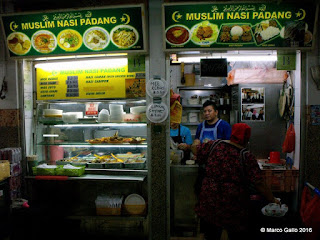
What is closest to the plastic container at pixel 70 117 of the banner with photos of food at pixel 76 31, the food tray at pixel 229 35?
the banner with photos of food at pixel 76 31

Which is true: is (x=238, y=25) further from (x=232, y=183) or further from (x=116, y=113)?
(x=116, y=113)

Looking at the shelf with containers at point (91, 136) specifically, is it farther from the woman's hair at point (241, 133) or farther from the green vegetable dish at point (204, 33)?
A: the woman's hair at point (241, 133)

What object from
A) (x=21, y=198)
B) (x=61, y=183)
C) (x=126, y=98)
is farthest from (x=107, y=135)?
(x=21, y=198)

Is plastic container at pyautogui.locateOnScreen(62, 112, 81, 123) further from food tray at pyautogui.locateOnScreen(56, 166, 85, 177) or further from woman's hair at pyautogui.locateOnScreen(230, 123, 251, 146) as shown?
woman's hair at pyautogui.locateOnScreen(230, 123, 251, 146)

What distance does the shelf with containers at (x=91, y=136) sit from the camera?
481 centimetres

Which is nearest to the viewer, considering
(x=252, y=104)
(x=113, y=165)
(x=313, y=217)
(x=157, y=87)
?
(x=313, y=217)

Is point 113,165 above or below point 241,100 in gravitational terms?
below

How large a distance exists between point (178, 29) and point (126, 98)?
159cm

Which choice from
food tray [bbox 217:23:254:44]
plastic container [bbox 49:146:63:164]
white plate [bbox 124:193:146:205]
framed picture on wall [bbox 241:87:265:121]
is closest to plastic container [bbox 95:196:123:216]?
white plate [bbox 124:193:146:205]

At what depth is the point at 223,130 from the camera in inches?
195

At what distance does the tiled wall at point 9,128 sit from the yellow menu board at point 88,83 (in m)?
0.59

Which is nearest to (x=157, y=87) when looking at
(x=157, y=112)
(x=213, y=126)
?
(x=157, y=112)

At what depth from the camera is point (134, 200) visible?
4488mm

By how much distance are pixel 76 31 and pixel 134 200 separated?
3.13m
